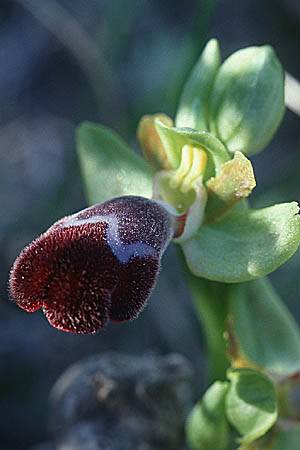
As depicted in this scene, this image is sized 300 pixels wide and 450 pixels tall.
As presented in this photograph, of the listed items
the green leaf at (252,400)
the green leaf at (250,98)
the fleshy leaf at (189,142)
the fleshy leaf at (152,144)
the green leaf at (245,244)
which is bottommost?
the green leaf at (252,400)

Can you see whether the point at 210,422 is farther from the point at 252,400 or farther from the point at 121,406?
the point at 121,406

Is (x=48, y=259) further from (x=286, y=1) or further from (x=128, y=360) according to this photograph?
(x=286, y=1)

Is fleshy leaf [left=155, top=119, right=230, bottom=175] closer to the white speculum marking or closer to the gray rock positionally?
the white speculum marking

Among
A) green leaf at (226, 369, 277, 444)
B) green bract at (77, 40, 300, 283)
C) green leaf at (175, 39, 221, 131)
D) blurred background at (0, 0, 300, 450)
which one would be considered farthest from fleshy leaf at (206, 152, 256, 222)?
blurred background at (0, 0, 300, 450)

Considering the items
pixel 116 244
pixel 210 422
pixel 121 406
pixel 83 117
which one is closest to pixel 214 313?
pixel 210 422

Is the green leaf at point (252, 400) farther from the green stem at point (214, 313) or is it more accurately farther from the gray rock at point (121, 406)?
the gray rock at point (121, 406)

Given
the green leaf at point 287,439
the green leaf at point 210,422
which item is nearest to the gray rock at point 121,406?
the green leaf at point 210,422
